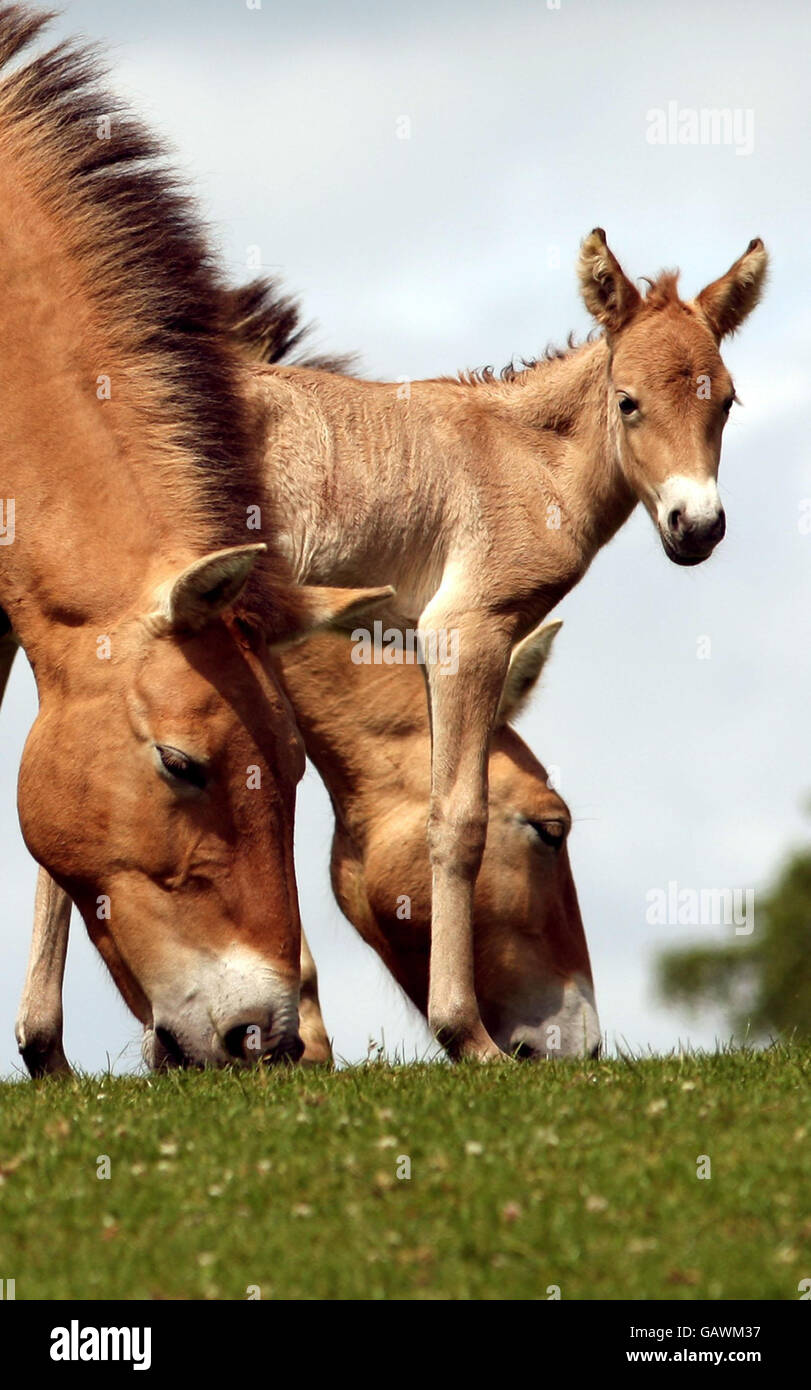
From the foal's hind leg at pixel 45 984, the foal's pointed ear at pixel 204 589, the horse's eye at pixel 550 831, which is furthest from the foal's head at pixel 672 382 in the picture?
the foal's hind leg at pixel 45 984

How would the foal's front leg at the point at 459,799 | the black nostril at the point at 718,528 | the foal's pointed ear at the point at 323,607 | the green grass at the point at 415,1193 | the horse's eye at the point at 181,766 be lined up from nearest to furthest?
the green grass at the point at 415,1193
the horse's eye at the point at 181,766
the foal's pointed ear at the point at 323,607
the foal's front leg at the point at 459,799
the black nostril at the point at 718,528

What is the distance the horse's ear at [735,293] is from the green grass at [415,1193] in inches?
188

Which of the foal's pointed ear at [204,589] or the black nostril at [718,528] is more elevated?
the black nostril at [718,528]

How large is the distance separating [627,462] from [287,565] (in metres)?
2.70

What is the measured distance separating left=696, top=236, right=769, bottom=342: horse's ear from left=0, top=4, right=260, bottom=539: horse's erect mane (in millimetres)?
2833

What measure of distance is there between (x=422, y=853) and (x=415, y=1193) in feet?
16.9

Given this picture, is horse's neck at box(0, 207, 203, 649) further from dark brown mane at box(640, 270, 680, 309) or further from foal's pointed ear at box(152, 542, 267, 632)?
dark brown mane at box(640, 270, 680, 309)

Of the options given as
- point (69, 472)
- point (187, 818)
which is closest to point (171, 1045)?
point (187, 818)

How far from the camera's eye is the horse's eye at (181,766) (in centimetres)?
699

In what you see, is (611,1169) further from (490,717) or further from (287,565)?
(490,717)

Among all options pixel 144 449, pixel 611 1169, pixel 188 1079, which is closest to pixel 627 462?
pixel 144 449

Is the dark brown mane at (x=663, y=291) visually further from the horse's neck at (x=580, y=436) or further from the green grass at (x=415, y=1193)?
the green grass at (x=415, y=1193)

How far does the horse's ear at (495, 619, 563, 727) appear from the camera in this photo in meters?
10.4

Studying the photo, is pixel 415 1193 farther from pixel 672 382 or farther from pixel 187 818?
pixel 672 382
